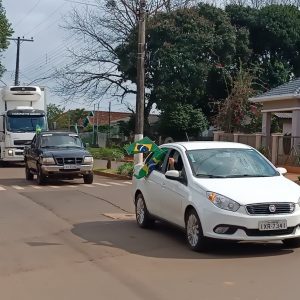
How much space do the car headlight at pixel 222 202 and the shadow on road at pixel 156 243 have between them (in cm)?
69

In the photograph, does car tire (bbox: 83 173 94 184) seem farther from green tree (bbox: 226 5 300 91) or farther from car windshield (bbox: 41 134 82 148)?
green tree (bbox: 226 5 300 91)

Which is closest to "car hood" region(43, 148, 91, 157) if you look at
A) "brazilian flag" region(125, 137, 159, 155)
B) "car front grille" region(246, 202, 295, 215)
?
"brazilian flag" region(125, 137, 159, 155)

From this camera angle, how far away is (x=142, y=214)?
10906 mm

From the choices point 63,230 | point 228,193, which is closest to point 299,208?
point 228,193

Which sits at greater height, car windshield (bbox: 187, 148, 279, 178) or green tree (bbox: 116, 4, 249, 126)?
green tree (bbox: 116, 4, 249, 126)

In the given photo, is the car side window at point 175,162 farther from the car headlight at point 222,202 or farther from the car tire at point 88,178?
the car tire at point 88,178

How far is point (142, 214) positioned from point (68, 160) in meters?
9.23

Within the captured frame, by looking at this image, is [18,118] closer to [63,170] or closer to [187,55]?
[63,170]

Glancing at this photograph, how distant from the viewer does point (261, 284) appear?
6.69 meters

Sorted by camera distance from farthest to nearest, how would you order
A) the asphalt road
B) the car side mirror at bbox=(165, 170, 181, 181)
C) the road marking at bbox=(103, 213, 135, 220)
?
the road marking at bbox=(103, 213, 135, 220) < the car side mirror at bbox=(165, 170, 181, 181) < the asphalt road

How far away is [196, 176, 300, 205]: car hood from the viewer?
26.6 ft

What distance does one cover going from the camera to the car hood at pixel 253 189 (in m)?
8.09

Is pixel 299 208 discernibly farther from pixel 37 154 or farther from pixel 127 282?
pixel 37 154

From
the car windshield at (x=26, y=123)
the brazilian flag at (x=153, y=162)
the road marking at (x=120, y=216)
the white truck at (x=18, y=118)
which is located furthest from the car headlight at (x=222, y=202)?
the car windshield at (x=26, y=123)
